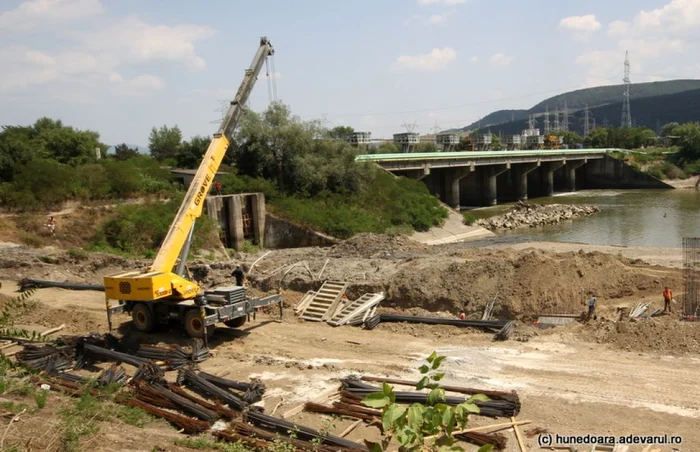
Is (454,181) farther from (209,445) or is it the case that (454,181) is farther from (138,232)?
(209,445)

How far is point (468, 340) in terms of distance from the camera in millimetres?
16484

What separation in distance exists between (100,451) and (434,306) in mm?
13440

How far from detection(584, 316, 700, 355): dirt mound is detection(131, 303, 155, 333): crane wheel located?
11.9 metres

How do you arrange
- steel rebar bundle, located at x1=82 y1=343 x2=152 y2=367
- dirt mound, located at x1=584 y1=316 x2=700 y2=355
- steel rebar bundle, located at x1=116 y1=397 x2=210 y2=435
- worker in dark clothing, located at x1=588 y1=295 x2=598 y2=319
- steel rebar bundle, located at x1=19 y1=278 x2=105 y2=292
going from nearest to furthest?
steel rebar bundle, located at x1=116 y1=397 x2=210 y2=435, steel rebar bundle, located at x1=82 y1=343 x2=152 y2=367, dirt mound, located at x1=584 y1=316 x2=700 y2=355, worker in dark clothing, located at x1=588 y1=295 x2=598 y2=319, steel rebar bundle, located at x1=19 y1=278 x2=105 y2=292

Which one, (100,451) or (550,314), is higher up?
(100,451)

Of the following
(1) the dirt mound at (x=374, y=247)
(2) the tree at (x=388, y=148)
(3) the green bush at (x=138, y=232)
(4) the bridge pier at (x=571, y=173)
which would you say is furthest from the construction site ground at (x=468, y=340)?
(2) the tree at (x=388, y=148)

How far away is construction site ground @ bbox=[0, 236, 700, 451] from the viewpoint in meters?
11.0

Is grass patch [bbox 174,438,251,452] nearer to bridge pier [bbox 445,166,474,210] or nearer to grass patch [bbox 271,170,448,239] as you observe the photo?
grass patch [bbox 271,170,448,239]

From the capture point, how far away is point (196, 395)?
12211mm

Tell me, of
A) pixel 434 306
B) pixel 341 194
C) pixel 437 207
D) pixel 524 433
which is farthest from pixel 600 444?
pixel 437 207

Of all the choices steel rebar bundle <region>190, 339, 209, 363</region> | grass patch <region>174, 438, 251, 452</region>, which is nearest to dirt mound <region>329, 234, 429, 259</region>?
steel rebar bundle <region>190, 339, 209, 363</region>

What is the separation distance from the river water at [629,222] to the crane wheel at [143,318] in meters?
27.7

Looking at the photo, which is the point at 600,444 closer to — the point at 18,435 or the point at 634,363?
the point at 634,363

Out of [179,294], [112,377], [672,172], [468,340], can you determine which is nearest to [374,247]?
[468,340]
